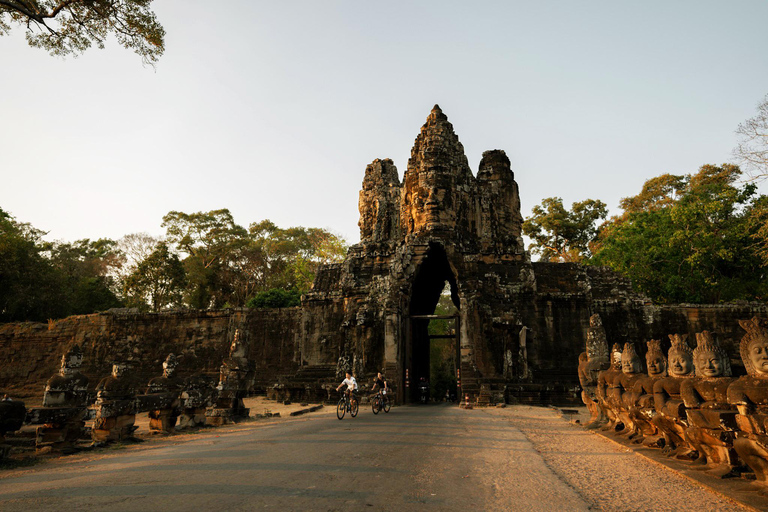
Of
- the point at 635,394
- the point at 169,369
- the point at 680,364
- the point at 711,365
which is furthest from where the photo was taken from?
the point at 169,369

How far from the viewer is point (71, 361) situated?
308 inches

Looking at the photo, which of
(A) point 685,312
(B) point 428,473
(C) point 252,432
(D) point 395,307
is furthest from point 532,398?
(B) point 428,473

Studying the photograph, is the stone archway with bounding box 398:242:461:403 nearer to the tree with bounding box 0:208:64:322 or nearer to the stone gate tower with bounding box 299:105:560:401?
the stone gate tower with bounding box 299:105:560:401

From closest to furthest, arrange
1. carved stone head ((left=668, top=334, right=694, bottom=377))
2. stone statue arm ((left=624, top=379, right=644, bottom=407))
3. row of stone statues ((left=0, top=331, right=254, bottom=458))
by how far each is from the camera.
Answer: carved stone head ((left=668, top=334, right=694, bottom=377)) → stone statue arm ((left=624, top=379, right=644, bottom=407)) → row of stone statues ((left=0, top=331, right=254, bottom=458))

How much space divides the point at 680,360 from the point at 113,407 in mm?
8462

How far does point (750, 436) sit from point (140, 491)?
5392 millimetres

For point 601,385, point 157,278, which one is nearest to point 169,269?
point 157,278

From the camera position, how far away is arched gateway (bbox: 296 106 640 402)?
17.4 m

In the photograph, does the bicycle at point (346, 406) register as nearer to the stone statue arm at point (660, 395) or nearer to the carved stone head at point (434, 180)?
the stone statue arm at point (660, 395)

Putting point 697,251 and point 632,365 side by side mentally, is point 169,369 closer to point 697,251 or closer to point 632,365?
point 632,365

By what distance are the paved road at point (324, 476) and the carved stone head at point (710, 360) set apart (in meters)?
1.15

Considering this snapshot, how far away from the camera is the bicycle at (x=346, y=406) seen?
1187 centimetres

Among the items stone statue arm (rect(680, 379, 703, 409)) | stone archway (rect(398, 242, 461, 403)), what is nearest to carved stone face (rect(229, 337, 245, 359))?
stone archway (rect(398, 242, 461, 403))

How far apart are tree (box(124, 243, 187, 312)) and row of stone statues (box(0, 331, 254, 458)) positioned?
22.3 meters
